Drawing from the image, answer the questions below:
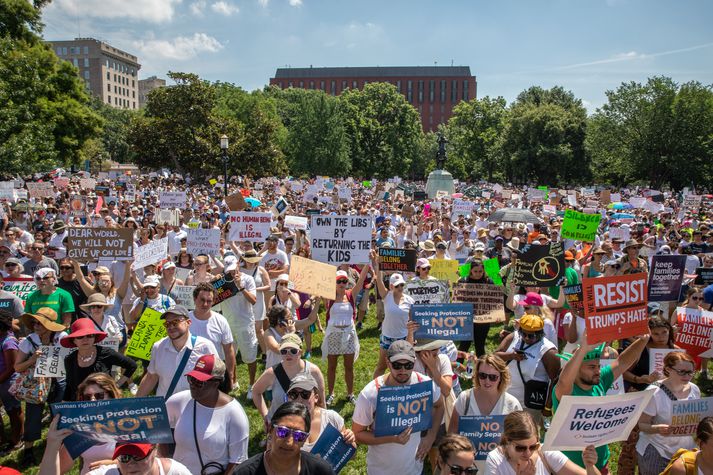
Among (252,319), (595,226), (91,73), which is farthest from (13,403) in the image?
(91,73)

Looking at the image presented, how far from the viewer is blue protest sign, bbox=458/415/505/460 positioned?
4.11m

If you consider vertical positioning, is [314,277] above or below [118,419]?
above

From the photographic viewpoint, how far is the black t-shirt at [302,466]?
3209mm

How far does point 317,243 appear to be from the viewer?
8.91m

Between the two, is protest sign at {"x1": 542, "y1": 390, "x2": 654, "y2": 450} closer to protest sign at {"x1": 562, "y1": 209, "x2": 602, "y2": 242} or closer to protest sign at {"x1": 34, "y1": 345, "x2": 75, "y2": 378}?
protest sign at {"x1": 34, "y1": 345, "x2": 75, "y2": 378}

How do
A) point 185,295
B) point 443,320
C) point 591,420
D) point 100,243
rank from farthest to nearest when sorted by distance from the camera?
point 100,243 < point 185,295 < point 443,320 < point 591,420

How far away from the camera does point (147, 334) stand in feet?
20.0

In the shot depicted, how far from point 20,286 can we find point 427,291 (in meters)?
6.18

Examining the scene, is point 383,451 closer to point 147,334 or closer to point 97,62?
point 147,334

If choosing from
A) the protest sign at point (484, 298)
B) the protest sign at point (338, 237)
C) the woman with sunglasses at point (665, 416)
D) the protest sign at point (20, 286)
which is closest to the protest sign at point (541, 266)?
the protest sign at point (484, 298)

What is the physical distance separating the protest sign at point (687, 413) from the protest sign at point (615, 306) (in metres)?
0.66

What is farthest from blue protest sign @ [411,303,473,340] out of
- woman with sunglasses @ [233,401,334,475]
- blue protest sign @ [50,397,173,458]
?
blue protest sign @ [50,397,173,458]

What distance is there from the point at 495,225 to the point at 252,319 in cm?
1014

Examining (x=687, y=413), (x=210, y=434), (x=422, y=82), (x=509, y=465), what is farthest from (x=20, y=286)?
(x=422, y=82)
